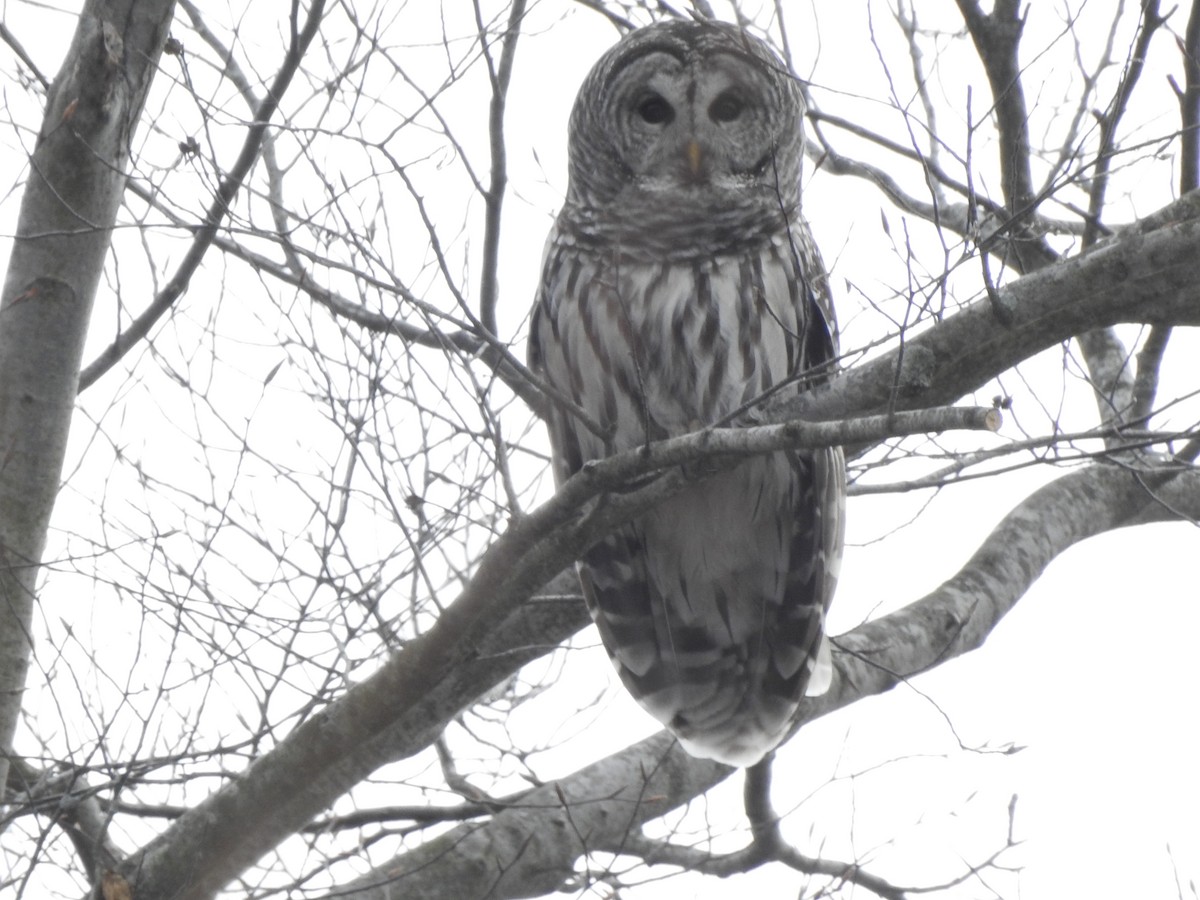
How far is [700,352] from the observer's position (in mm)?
3943

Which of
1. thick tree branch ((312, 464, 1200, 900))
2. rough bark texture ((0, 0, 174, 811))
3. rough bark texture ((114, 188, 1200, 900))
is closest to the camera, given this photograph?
rough bark texture ((114, 188, 1200, 900))

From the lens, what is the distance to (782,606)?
435cm

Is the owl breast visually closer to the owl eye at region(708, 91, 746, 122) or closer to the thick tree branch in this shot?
the thick tree branch

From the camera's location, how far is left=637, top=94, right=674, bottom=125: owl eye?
4559mm

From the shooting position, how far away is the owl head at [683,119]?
436 cm

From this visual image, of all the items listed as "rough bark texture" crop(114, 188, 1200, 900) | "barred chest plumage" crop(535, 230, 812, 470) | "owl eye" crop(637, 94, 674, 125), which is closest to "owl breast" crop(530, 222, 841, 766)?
"barred chest plumage" crop(535, 230, 812, 470)

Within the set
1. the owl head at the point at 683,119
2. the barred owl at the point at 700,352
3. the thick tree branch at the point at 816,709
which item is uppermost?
the owl head at the point at 683,119

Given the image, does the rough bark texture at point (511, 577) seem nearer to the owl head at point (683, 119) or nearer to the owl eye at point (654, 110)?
the owl head at point (683, 119)

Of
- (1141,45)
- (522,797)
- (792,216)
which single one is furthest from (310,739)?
(1141,45)

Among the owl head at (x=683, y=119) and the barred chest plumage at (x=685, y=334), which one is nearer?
the barred chest plumage at (x=685, y=334)

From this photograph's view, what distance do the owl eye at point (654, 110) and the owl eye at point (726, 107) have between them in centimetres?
15

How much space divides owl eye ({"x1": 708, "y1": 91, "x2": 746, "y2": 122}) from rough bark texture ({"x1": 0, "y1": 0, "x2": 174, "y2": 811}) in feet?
5.79

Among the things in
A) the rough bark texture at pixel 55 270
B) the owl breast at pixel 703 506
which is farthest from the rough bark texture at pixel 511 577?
the owl breast at pixel 703 506

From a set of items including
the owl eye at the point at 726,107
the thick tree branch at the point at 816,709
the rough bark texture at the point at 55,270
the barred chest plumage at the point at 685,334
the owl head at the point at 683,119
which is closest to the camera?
the rough bark texture at the point at 55,270
